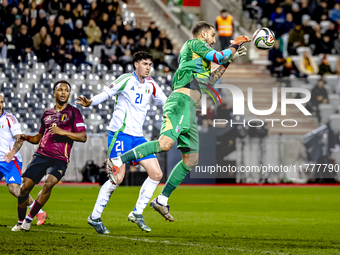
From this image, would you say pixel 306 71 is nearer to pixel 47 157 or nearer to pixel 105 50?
pixel 105 50

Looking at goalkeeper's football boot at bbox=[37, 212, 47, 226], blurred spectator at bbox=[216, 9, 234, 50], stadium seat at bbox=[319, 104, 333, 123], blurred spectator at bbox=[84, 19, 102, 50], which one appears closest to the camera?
goalkeeper's football boot at bbox=[37, 212, 47, 226]

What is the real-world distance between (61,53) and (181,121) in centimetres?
1194

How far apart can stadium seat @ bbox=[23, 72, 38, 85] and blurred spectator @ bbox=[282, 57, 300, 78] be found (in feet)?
26.4

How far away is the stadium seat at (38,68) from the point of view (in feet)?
56.9

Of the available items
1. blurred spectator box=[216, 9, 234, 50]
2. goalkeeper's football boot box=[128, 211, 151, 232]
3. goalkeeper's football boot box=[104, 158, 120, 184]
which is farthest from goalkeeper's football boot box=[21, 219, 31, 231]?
blurred spectator box=[216, 9, 234, 50]

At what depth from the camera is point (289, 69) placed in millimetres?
17438

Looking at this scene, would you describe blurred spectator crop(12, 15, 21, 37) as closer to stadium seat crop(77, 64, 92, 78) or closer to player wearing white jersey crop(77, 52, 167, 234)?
stadium seat crop(77, 64, 92, 78)

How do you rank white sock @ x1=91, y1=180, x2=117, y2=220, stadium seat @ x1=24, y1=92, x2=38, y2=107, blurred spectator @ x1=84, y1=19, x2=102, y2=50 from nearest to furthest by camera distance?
white sock @ x1=91, y1=180, x2=117, y2=220
stadium seat @ x1=24, y1=92, x2=38, y2=107
blurred spectator @ x1=84, y1=19, x2=102, y2=50

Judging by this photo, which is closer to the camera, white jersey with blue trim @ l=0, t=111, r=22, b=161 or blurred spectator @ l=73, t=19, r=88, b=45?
white jersey with blue trim @ l=0, t=111, r=22, b=161

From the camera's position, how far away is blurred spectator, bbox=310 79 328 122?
15.5 m

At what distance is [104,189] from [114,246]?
0.99 meters

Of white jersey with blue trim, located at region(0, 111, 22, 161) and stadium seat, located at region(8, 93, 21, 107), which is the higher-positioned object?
stadium seat, located at region(8, 93, 21, 107)

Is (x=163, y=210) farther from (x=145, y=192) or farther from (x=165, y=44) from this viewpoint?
(x=165, y=44)

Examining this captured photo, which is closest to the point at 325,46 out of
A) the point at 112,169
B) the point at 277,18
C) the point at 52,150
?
the point at 277,18
